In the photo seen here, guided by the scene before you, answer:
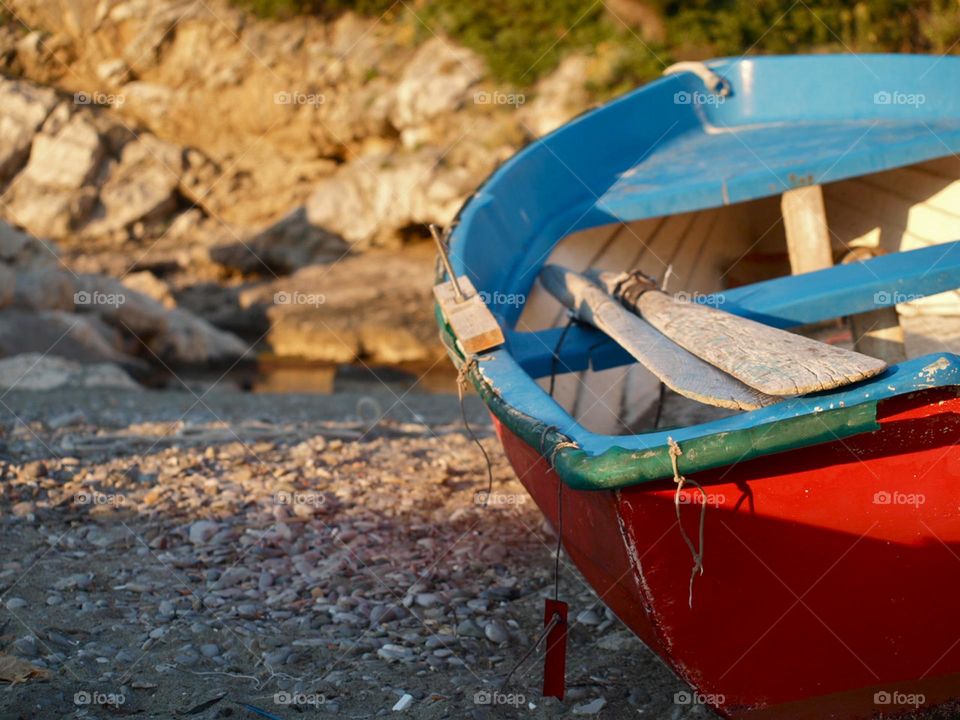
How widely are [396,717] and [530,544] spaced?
1.40m

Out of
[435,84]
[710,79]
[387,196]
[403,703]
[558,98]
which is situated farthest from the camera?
[435,84]

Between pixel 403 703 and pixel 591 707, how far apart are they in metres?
0.57

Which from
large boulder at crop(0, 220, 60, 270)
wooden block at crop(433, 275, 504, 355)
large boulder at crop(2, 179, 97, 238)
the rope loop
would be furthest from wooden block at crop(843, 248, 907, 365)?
large boulder at crop(2, 179, 97, 238)

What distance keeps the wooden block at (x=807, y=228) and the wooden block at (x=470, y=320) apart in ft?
6.47

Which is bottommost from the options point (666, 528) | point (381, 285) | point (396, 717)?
point (381, 285)

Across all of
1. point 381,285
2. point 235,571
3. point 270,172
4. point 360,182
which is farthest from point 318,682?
point 270,172

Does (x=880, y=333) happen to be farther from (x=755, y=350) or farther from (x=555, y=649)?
(x=555, y=649)

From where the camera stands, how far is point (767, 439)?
2459mm

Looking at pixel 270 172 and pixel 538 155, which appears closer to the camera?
pixel 538 155

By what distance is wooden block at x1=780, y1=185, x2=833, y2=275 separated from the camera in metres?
4.95

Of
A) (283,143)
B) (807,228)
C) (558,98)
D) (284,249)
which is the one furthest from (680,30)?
(807,228)

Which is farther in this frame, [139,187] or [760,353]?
[139,187]

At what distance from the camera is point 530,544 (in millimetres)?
4402

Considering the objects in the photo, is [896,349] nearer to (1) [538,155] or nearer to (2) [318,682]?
(1) [538,155]
